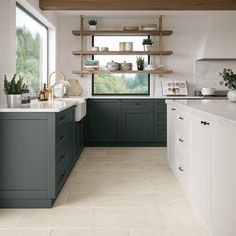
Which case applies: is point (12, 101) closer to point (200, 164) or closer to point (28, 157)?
point (28, 157)

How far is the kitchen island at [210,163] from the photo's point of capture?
75.9 inches

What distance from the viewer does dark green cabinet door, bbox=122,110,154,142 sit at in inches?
252

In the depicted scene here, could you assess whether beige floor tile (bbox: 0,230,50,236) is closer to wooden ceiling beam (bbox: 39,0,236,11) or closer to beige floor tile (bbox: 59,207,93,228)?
beige floor tile (bbox: 59,207,93,228)

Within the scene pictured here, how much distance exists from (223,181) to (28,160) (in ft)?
5.51

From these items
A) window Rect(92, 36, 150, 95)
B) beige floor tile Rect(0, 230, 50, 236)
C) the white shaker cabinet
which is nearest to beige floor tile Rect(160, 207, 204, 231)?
beige floor tile Rect(0, 230, 50, 236)

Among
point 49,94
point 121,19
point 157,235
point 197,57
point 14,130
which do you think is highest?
point 121,19

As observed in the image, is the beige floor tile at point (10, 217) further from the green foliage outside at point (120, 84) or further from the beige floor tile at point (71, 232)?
the green foliage outside at point (120, 84)

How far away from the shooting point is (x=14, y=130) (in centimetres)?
310

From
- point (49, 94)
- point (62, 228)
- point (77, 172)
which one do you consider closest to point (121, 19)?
point (49, 94)

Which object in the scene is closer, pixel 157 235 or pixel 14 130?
pixel 157 235

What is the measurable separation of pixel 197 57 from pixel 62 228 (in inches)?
192

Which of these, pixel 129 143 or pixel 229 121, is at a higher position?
pixel 229 121

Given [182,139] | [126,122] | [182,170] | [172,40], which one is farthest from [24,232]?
[172,40]

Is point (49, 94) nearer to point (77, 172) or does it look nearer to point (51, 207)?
point (77, 172)
